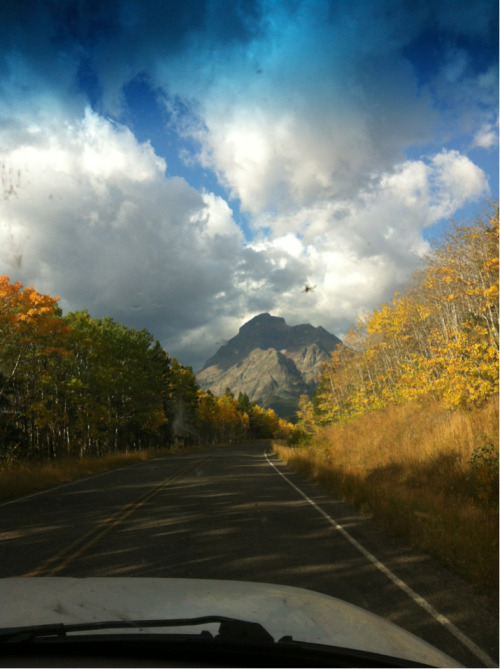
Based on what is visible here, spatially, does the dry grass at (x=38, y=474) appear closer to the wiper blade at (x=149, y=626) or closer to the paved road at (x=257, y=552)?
the paved road at (x=257, y=552)

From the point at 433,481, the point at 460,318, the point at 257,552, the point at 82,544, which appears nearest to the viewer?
the point at 257,552

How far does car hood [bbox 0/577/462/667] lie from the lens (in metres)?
2.47

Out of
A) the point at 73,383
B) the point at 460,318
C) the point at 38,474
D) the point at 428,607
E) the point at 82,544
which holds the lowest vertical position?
the point at 38,474

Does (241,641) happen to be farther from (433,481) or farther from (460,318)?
(460,318)

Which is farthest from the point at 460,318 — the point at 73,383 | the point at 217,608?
the point at 73,383

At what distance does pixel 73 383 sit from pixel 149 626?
109ft

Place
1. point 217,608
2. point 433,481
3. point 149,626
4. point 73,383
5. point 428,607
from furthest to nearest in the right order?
1. point 73,383
2. point 433,481
3. point 428,607
4. point 217,608
5. point 149,626

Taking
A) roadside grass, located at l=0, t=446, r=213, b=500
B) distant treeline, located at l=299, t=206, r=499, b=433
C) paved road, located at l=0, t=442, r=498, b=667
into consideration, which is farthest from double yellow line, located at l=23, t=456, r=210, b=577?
distant treeline, located at l=299, t=206, r=499, b=433

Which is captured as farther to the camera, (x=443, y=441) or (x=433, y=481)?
(x=443, y=441)

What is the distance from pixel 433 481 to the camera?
12070mm

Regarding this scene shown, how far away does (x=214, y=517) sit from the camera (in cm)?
999

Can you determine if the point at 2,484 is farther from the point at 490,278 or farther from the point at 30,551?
the point at 490,278

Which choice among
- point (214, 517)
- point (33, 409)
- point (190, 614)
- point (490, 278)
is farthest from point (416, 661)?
point (33, 409)

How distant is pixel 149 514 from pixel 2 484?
7.09 metres
